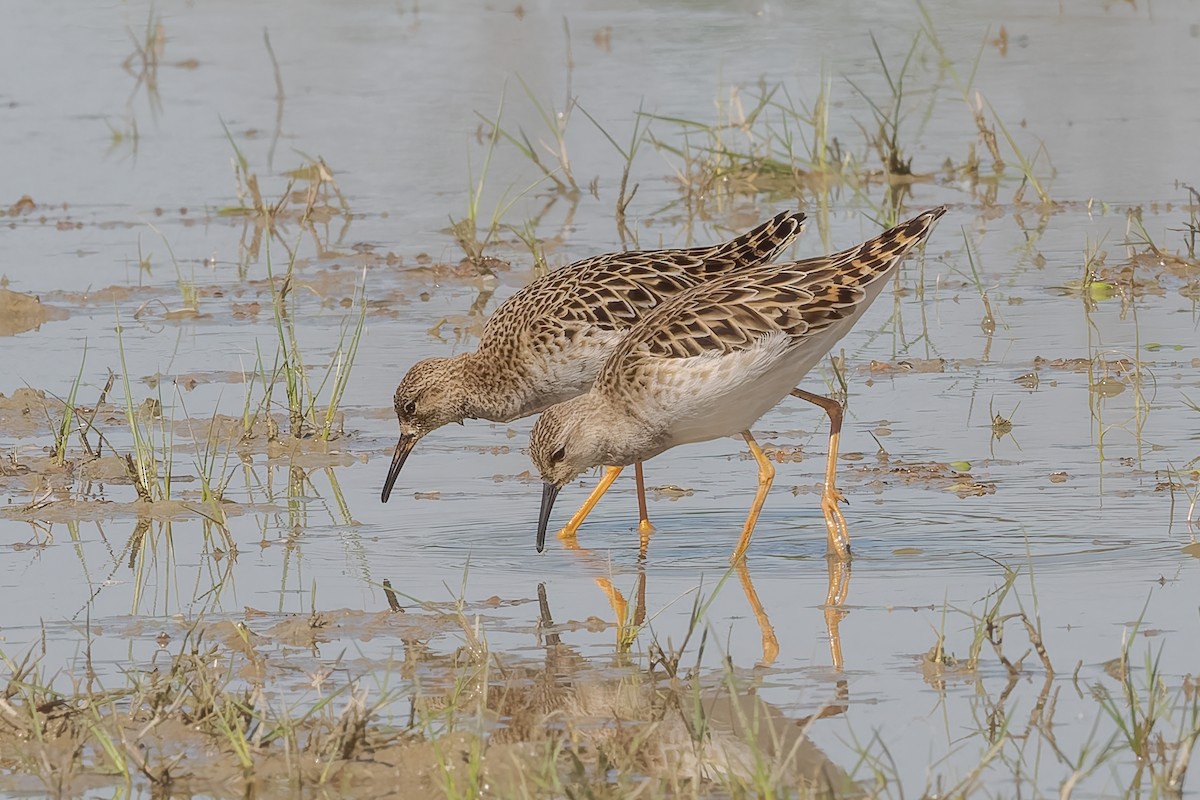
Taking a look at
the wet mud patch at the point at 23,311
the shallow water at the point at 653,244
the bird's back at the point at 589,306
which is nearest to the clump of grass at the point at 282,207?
the shallow water at the point at 653,244

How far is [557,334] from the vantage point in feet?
29.9

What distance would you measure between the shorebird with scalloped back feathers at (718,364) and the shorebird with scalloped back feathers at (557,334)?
658mm

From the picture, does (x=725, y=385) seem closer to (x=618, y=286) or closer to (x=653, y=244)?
(x=618, y=286)

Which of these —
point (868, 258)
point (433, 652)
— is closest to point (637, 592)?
point (433, 652)

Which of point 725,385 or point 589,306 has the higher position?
point 589,306

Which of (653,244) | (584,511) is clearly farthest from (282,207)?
(584,511)

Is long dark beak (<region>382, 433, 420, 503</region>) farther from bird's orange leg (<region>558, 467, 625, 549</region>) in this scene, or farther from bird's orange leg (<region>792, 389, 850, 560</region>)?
bird's orange leg (<region>792, 389, 850, 560</region>)

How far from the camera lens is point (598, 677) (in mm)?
6145

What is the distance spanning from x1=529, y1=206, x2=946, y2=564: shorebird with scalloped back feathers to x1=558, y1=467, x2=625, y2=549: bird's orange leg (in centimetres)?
22

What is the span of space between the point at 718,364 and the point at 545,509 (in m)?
0.81

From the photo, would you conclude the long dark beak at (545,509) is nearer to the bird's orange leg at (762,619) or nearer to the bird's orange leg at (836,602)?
the bird's orange leg at (762,619)

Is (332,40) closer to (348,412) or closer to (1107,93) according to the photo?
(1107,93)

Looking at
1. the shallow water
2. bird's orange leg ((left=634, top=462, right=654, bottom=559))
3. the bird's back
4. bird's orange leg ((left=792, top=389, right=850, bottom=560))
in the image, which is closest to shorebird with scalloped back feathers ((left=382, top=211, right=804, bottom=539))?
the bird's back

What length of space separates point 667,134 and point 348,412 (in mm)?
6455
